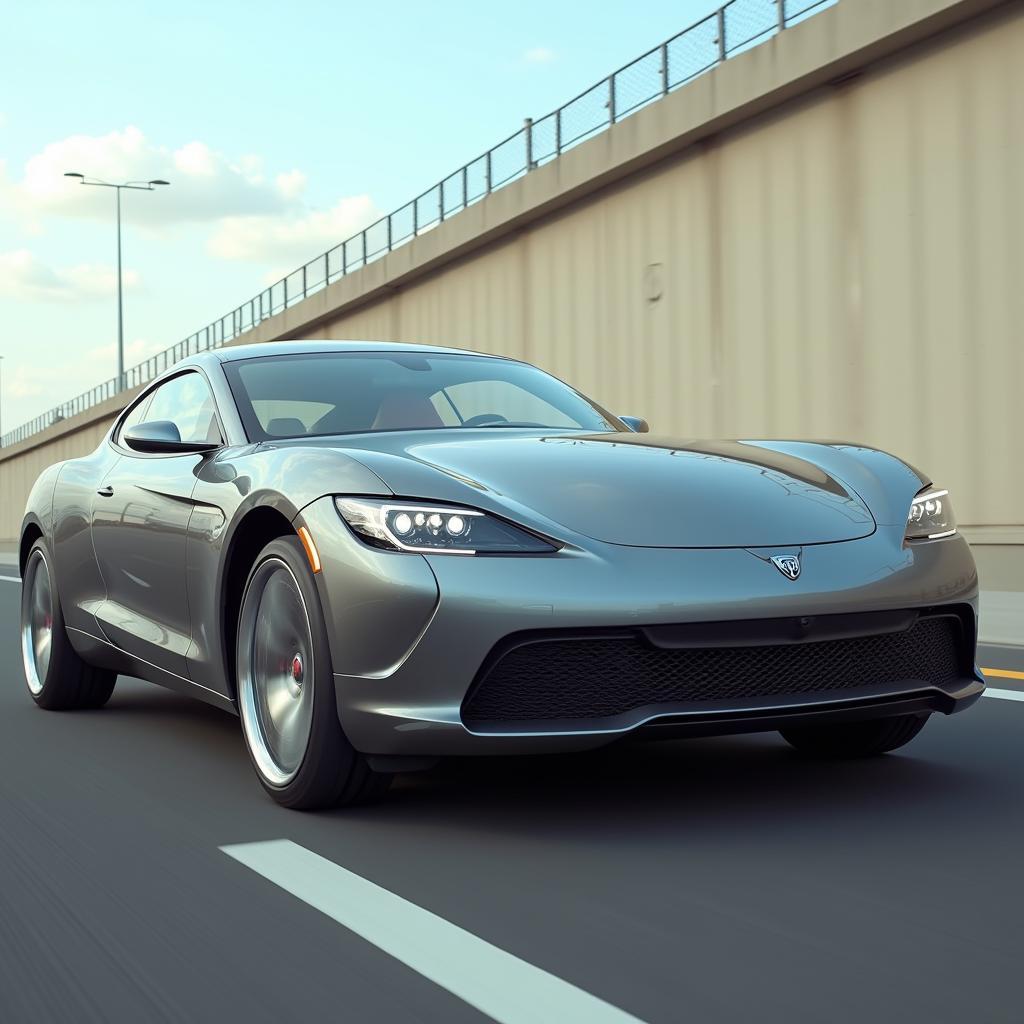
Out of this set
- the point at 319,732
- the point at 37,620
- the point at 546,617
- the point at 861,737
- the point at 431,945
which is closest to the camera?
the point at 431,945

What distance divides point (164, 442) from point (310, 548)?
1.22m

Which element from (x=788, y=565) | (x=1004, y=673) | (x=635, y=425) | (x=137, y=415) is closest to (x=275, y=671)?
(x=788, y=565)

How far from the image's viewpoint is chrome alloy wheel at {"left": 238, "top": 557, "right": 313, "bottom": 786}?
4.38m

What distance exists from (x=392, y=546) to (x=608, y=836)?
3.00 ft

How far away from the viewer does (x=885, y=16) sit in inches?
584

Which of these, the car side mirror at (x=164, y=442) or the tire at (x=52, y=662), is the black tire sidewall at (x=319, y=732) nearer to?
the car side mirror at (x=164, y=442)

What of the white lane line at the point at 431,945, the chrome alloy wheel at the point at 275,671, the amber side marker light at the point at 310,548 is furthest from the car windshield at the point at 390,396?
the white lane line at the point at 431,945

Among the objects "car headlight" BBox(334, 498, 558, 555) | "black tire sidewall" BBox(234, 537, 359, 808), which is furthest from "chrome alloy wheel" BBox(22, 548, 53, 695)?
"car headlight" BBox(334, 498, 558, 555)

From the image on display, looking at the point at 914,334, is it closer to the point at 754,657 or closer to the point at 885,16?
the point at 885,16

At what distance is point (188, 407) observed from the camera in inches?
234

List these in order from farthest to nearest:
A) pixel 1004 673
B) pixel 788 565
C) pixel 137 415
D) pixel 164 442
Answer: pixel 1004 673 < pixel 137 415 < pixel 164 442 < pixel 788 565

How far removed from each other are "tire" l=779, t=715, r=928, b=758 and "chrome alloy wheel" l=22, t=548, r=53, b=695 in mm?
3432

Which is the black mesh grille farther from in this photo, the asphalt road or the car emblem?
the asphalt road

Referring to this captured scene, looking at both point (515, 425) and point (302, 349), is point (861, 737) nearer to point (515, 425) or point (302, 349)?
point (515, 425)
